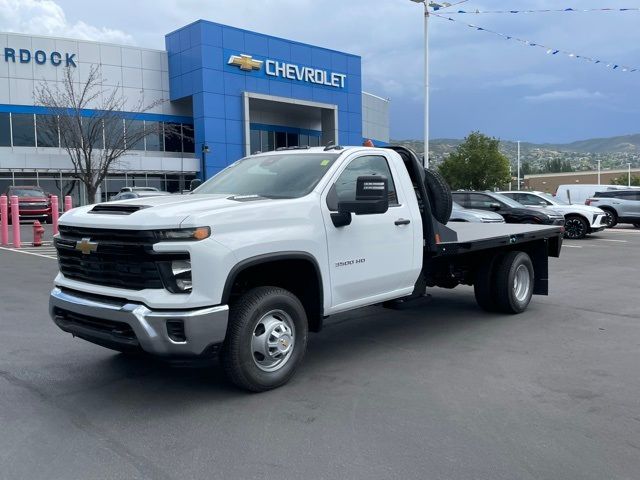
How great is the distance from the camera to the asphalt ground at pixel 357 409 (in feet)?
11.8

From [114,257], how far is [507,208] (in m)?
16.0

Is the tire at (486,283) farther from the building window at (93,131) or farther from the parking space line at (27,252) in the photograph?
the building window at (93,131)

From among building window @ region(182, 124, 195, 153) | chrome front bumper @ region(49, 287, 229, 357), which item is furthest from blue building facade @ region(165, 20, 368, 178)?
chrome front bumper @ region(49, 287, 229, 357)

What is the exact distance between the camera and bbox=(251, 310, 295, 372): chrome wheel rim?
15.5ft

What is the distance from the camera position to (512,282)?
25.2 ft

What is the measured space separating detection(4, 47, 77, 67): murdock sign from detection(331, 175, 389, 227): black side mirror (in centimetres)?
3698

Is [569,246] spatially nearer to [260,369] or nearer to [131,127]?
[260,369]

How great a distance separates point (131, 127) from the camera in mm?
38562

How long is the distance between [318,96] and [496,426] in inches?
1658

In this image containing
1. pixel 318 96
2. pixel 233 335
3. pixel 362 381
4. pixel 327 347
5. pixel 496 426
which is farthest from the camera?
pixel 318 96

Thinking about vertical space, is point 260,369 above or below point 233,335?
below

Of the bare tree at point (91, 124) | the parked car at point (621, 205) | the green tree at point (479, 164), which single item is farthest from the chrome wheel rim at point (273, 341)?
the green tree at point (479, 164)

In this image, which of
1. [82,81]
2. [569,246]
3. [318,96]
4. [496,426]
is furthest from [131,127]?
[496,426]

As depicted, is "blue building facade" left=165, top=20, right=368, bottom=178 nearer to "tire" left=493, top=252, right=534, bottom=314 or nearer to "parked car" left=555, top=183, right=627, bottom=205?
"parked car" left=555, top=183, right=627, bottom=205
